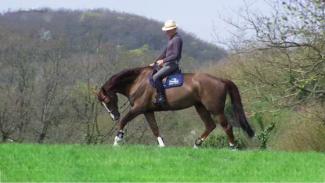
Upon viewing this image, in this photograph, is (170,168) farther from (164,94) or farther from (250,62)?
(250,62)

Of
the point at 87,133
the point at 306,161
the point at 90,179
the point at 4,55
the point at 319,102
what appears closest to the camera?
the point at 90,179

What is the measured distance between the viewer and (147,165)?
972cm

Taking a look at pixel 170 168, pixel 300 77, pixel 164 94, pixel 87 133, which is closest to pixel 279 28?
pixel 300 77

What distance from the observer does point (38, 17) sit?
199 ft

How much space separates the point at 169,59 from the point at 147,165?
3.56m

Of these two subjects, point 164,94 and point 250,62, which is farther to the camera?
point 250,62

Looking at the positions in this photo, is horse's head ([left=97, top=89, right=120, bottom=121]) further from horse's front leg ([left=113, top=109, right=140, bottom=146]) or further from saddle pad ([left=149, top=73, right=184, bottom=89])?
saddle pad ([left=149, top=73, right=184, bottom=89])

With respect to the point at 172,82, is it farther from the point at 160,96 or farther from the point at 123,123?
the point at 123,123

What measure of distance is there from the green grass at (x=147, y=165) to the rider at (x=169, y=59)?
169 cm

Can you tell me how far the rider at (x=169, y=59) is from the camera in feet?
41.7

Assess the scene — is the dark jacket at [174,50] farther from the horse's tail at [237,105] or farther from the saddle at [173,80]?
the horse's tail at [237,105]

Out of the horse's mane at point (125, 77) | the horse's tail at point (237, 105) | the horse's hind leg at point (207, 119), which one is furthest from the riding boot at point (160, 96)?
the horse's tail at point (237, 105)

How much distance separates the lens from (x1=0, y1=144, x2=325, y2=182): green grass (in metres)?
8.81

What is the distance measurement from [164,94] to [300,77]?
20.6ft
